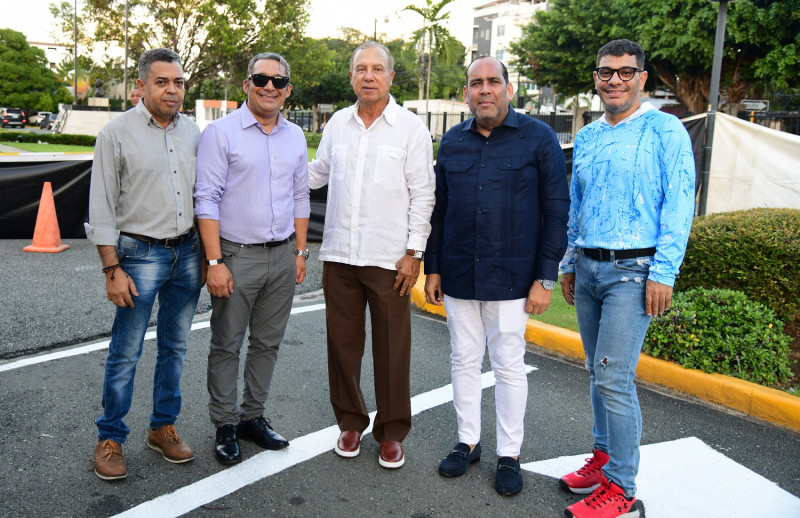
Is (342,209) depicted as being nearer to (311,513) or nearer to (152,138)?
(152,138)

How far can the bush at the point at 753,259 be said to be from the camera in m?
5.16

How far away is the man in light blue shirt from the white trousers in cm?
38

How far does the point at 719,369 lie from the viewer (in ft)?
15.2

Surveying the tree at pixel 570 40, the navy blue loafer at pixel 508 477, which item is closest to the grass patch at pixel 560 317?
the navy blue loafer at pixel 508 477

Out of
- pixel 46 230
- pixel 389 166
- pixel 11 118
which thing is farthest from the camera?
pixel 11 118

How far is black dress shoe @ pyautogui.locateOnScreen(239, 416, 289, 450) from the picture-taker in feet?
12.1

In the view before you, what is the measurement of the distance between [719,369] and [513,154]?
2453 millimetres

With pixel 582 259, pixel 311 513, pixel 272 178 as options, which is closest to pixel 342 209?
pixel 272 178

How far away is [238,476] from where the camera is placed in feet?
11.0

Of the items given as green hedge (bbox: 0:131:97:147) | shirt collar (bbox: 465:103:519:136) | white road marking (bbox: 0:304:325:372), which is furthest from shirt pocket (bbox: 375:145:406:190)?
green hedge (bbox: 0:131:97:147)

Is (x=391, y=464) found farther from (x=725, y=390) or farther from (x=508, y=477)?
(x=725, y=390)

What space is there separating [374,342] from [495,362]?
0.64m

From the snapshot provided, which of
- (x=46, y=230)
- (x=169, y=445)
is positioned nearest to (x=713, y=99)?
(x=169, y=445)

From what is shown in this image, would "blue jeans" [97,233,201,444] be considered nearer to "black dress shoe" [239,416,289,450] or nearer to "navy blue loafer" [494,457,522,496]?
"black dress shoe" [239,416,289,450]
